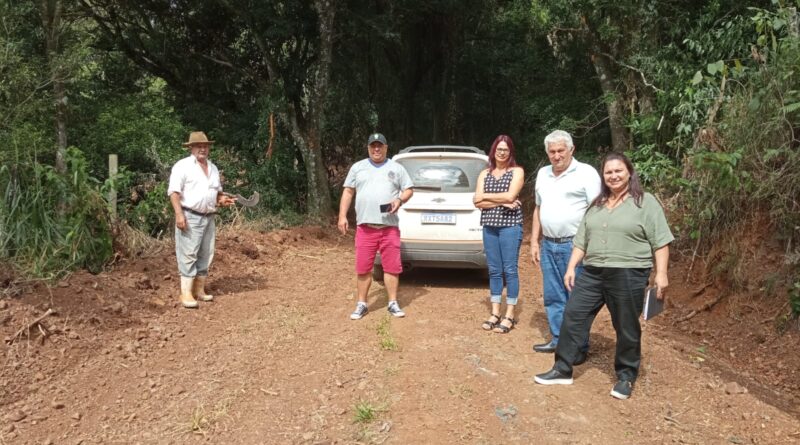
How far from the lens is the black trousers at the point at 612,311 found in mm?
4441

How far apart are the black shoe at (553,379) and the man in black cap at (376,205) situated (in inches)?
75.1

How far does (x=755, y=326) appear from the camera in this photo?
20.6 feet

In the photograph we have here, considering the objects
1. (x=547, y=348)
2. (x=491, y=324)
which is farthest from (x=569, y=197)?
(x=491, y=324)

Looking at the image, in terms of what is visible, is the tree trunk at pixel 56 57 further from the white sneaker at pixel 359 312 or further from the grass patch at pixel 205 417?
the grass patch at pixel 205 417

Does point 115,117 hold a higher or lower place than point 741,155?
higher

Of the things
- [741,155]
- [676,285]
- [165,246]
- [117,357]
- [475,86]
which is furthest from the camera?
[475,86]

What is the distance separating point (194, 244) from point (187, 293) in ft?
1.84

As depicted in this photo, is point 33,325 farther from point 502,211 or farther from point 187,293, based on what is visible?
point 502,211

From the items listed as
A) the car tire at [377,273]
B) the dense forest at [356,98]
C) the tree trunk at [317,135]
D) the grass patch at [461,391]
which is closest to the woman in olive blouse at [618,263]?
the grass patch at [461,391]

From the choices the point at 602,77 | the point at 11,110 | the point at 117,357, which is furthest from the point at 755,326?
the point at 11,110

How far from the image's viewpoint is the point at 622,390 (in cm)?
457

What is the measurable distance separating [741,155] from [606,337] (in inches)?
97.1

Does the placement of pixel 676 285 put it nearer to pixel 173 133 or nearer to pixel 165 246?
pixel 165 246

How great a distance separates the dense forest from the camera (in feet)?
22.0
